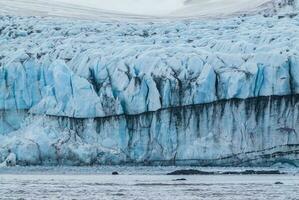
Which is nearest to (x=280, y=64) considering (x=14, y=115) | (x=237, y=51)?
(x=237, y=51)

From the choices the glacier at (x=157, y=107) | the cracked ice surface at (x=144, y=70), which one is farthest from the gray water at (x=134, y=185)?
the cracked ice surface at (x=144, y=70)

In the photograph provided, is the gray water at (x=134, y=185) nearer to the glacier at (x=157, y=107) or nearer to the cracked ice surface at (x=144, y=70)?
the glacier at (x=157, y=107)

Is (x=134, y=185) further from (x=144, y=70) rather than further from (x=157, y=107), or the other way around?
(x=144, y=70)

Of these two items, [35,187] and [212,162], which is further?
[212,162]

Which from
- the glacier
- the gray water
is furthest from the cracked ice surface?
the gray water

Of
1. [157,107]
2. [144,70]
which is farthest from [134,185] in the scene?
[144,70]

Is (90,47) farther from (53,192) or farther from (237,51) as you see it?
(53,192)
